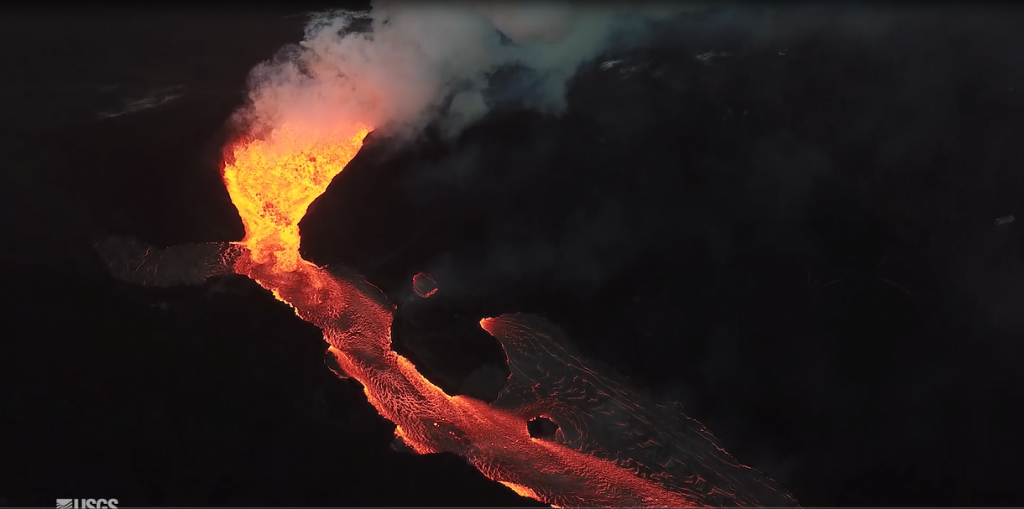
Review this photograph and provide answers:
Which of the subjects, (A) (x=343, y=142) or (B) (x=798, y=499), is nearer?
(B) (x=798, y=499)

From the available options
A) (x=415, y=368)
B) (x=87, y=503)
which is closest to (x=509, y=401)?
(x=415, y=368)

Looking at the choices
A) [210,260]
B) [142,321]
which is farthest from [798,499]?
[142,321]

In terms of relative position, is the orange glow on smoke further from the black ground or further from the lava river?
the black ground

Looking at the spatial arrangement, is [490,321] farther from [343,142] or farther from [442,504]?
[343,142]

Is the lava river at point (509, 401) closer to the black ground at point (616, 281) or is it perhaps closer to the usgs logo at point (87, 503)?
the black ground at point (616, 281)

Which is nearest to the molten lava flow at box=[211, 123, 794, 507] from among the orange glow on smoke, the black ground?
the orange glow on smoke

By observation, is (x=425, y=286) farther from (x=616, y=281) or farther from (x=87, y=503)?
(x=87, y=503)
